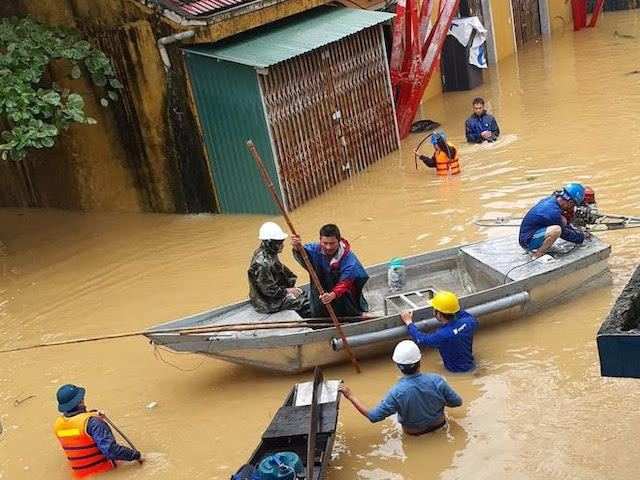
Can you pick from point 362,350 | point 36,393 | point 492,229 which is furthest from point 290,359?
point 492,229

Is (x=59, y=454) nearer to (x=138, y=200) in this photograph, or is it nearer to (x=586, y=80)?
(x=138, y=200)

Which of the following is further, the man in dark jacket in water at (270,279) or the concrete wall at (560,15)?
the concrete wall at (560,15)

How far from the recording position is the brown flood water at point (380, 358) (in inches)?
270

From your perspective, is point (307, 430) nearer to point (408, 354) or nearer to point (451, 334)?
point (408, 354)

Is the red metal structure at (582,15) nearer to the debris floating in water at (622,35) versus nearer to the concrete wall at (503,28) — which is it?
the debris floating in water at (622,35)

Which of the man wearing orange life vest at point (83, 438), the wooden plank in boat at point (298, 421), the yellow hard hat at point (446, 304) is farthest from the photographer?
the yellow hard hat at point (446, 304)

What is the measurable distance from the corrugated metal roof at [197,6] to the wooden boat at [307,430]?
6830 millimetres

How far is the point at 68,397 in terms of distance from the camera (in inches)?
271

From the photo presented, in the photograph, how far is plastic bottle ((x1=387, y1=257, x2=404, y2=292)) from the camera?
8.97 m

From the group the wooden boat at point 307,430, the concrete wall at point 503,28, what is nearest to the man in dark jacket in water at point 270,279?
the wooden boat at point 307,430

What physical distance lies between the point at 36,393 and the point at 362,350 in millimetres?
3477

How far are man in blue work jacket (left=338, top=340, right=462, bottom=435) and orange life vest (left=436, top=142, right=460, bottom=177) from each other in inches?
267

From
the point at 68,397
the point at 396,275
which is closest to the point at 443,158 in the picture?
the point at 396,275

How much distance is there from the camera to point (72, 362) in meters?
9.48
